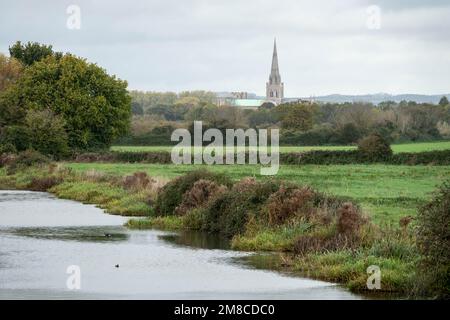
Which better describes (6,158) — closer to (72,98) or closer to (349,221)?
(72,98)

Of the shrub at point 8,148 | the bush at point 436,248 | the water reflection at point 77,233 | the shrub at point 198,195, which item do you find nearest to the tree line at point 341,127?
the shrub at point 8,148

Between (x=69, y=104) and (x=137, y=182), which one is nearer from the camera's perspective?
(x=137, y=182)

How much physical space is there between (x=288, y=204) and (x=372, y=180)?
2458 cm

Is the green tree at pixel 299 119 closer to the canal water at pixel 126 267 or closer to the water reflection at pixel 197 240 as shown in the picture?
the canal water at pixel 126 267

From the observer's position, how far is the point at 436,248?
21.7 metres

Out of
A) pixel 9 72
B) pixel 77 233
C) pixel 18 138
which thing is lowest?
pixel 77 233

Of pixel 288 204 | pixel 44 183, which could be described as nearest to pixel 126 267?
pixel 288 204

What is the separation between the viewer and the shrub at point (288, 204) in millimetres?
33219

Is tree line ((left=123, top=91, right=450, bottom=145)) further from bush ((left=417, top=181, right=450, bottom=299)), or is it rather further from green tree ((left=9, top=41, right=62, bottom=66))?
bush ((left=417, top=181, right=450, bottom=299))

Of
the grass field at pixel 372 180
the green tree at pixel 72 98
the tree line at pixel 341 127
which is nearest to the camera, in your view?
the grass field at pixel 372 180

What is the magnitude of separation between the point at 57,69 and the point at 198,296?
6555 centimetres

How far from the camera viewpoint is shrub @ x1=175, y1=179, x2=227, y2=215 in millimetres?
39562

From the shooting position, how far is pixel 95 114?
8600cm

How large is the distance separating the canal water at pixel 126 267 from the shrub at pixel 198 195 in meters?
2.63
